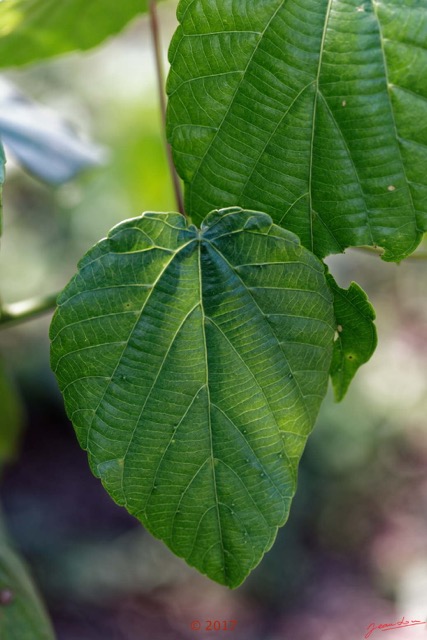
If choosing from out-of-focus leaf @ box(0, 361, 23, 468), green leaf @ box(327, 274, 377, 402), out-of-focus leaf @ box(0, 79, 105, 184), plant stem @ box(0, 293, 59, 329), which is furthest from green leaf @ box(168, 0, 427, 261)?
out-of-focus leaf @ box(0, 361, 23, 468)

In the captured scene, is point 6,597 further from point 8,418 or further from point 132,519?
point 132,519

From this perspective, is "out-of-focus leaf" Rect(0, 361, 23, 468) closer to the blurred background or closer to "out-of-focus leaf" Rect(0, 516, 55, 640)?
"out-of-focus leaf" Rect(0, 516, 55, 640)

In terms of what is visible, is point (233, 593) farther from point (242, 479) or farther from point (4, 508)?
point (242, 479)

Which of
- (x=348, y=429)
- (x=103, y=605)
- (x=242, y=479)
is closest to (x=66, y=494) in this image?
(x=103, y=605)

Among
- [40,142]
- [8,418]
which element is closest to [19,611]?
[8,418]

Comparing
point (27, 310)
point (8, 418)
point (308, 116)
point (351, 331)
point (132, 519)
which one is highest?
point (308, 116)

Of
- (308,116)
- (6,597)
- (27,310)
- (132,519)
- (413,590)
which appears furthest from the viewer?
(132,519)
